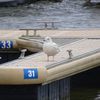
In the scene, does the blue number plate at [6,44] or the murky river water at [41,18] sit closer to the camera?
the blue number plate at [6,44]

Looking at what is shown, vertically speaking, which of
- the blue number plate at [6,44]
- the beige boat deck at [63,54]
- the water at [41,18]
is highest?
the beige boat deck at [63,54]

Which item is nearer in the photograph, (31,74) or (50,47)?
(31,74)

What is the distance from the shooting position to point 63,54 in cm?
1653

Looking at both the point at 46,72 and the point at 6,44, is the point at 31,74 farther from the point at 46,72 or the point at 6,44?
the point at 6,44

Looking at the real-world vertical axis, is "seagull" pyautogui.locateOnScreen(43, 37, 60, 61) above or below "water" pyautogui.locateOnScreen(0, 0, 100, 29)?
above

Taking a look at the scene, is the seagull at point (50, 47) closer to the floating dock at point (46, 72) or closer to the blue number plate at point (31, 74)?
the floating dock at point (46, 72)

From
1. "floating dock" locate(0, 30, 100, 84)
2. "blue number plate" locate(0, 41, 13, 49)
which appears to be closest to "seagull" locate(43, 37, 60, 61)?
"floating dock" locate(0, 30, 100, 84)

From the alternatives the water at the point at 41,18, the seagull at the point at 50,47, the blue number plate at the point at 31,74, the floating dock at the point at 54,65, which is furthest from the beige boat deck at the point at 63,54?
the water at the point at 41,18

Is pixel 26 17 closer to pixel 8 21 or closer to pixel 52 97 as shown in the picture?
pixel 8 21

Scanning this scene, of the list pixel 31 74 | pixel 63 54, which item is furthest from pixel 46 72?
pixel 63 54

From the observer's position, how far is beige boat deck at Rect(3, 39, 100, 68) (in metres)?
15.2

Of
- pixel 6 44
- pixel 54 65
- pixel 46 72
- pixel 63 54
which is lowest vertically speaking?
pixel 6 44

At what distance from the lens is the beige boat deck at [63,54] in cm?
1522

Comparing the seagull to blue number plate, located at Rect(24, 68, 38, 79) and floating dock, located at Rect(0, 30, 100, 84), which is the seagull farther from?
blue number plate, located at Rect(24, 68, 38, 79)
